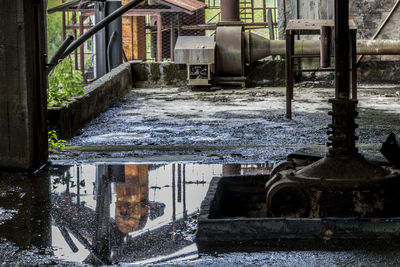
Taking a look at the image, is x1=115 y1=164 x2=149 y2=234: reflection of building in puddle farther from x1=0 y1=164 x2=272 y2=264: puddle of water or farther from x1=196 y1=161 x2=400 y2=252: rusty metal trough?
x1=196 y1=161 x2=400 y2=252: rusty metal trough

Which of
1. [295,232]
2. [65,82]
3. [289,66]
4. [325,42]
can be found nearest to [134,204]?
[295,232]

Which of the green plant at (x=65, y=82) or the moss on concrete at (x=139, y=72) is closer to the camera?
the green plant at (x=65, y=82)

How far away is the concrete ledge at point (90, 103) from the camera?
20.9ft

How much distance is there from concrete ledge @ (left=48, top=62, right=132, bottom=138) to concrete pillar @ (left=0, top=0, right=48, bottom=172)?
1498mm

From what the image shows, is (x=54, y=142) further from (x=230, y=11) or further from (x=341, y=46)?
(x=230, y=11)

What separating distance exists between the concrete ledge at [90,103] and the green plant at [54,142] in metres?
0.29

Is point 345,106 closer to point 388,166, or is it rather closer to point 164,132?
point 388,166

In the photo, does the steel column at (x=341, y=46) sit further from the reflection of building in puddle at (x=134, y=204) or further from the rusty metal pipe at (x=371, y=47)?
the rusty metal pipe at (x=371, y=47)

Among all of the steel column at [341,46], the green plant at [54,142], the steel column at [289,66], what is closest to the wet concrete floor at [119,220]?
the green plant at [54,142]

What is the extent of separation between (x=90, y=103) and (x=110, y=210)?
191 inches

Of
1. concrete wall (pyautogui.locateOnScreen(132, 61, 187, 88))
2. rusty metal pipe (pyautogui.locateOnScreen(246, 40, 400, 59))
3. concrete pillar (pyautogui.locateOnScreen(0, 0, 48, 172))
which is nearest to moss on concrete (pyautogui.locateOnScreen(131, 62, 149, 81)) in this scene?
concrete wall (pyautogui.locateOnScreen(132, 61, 187, 88))

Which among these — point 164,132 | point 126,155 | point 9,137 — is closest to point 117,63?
point 164,132

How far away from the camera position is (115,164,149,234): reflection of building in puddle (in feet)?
11.2

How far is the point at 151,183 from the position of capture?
14.4 feet
